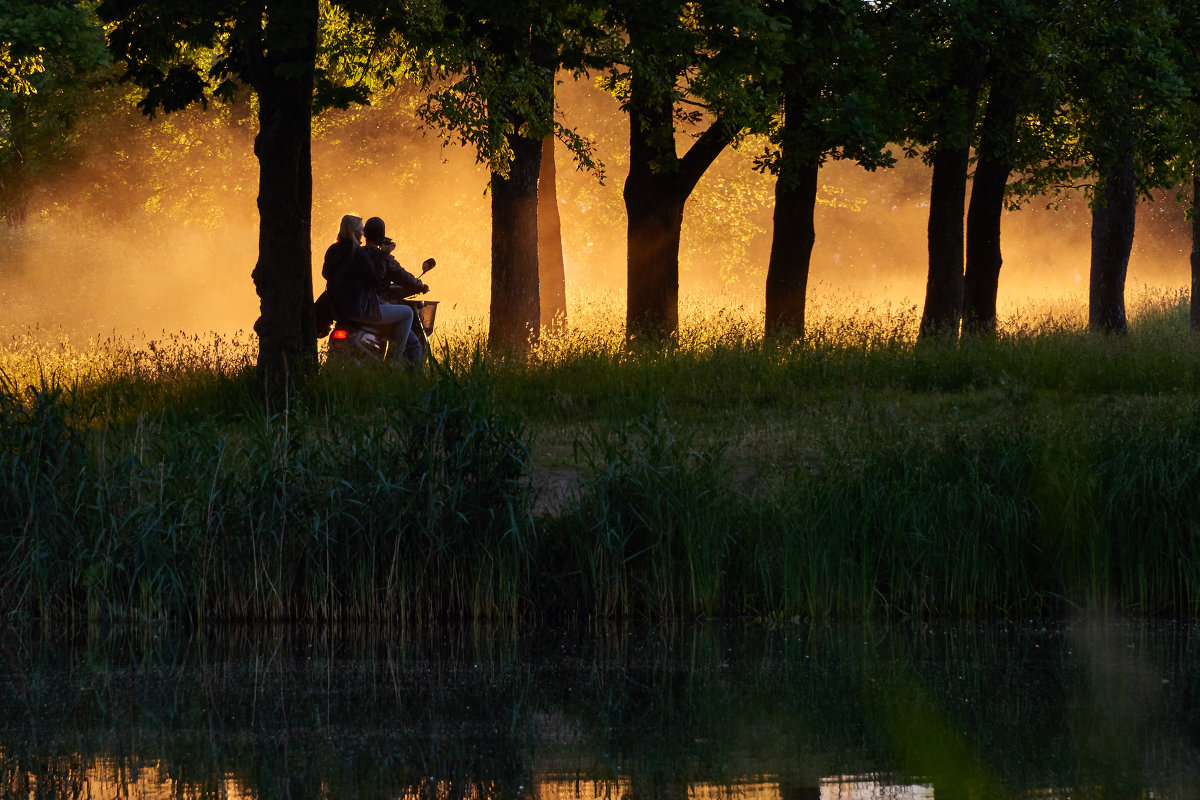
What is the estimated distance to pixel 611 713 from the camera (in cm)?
641

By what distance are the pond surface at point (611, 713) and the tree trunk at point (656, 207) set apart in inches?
384

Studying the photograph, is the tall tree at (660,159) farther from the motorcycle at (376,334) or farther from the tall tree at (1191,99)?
the tall tree at (1191,99)

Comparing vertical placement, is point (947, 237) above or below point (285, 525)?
above

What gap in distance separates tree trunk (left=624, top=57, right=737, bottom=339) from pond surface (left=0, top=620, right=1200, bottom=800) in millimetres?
9757

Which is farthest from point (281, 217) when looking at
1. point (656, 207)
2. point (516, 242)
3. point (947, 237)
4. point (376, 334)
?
point (947, 237)

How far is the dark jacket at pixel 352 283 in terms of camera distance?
44.5 ft

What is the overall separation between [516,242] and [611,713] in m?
10.6

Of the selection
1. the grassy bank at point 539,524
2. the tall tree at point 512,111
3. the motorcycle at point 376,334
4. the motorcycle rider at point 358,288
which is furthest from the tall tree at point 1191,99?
the grassy bank at point 539,524

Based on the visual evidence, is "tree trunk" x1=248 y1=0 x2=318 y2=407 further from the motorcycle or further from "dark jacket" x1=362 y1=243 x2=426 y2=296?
"dark jacket" x1=362 y1=243 x2=426 y2=296

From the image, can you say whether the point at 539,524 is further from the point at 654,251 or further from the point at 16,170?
the point at 16,170

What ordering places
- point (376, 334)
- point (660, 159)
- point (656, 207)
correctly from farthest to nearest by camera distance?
point (656, 207) < point (660, 159) < point (376, 334)

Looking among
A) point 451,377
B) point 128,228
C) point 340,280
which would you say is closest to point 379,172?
point 128,228

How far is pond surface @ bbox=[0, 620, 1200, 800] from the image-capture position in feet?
17.4

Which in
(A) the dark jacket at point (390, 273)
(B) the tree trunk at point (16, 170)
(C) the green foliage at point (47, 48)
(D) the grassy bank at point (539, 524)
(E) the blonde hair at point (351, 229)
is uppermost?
(B) the tree trunk at point (16, 170)
